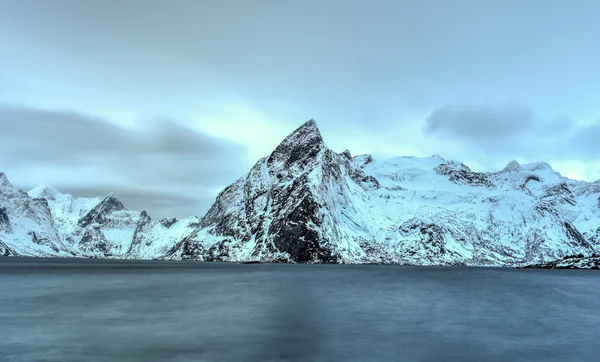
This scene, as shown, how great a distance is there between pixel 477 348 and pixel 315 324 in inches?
752

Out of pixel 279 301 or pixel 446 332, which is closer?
pixel 446 332

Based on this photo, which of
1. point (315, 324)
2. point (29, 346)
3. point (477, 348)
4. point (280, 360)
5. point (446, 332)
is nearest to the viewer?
point (280, 360)

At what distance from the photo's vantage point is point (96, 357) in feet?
118

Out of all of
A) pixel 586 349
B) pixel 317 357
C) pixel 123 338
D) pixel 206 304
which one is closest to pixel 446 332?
pixel 586 349

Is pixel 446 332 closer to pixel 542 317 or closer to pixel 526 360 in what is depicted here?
pixel 526 360

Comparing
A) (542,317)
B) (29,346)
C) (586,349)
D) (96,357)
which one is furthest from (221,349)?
(542,317)

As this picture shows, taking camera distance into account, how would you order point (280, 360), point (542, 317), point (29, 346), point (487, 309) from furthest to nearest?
1. point (487, 309)
2. point (542, 317)
3. point (29, 346)
4. point (280, 360)

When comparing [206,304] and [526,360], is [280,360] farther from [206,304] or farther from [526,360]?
[206,304]

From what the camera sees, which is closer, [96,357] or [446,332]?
[96,357]

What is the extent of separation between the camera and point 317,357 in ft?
122

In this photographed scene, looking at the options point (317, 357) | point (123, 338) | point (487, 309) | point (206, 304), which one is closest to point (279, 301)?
point (206, 304)

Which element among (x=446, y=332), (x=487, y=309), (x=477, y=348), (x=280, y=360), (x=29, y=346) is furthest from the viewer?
(x=487, y=309)

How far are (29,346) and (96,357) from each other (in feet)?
25.9

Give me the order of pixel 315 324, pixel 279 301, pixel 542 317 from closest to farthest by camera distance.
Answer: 1. pixel 315 324
2. pixel 542 317
3. pixel 279 301
